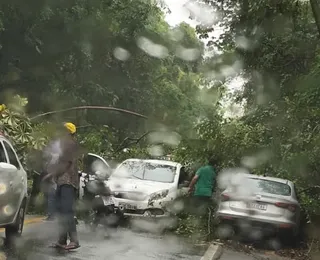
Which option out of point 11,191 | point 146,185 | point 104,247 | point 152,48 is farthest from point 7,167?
point 152,48

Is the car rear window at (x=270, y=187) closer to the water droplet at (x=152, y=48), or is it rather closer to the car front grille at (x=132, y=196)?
the car front grille at (x=132, y=196)

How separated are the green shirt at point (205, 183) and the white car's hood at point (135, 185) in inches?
52.8

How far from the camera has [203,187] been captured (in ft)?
43.8

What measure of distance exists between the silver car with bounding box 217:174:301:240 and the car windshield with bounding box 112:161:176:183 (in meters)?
2.84

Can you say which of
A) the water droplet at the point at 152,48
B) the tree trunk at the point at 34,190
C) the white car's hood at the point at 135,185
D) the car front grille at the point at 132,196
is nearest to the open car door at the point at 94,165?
the white car's hood at the point at 135,185

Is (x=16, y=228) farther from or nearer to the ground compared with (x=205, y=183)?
nearer to the ground

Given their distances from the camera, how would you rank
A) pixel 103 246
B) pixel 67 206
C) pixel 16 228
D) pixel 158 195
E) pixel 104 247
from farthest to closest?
pixel 158 195 < pixel 103 246 < pixel 104 247 < pixel 16 228 < pixel 67 206

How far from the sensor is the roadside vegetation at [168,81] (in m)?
14.6

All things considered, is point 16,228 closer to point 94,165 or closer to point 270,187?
point 94,165

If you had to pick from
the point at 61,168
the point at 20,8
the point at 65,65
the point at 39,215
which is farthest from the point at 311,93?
the point at 65,65

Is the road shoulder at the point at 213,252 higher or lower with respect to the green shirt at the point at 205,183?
lower

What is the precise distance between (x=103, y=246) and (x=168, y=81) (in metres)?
24.1

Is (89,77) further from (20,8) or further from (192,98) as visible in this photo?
(192,98)

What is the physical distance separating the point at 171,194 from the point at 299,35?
684 centimetres
